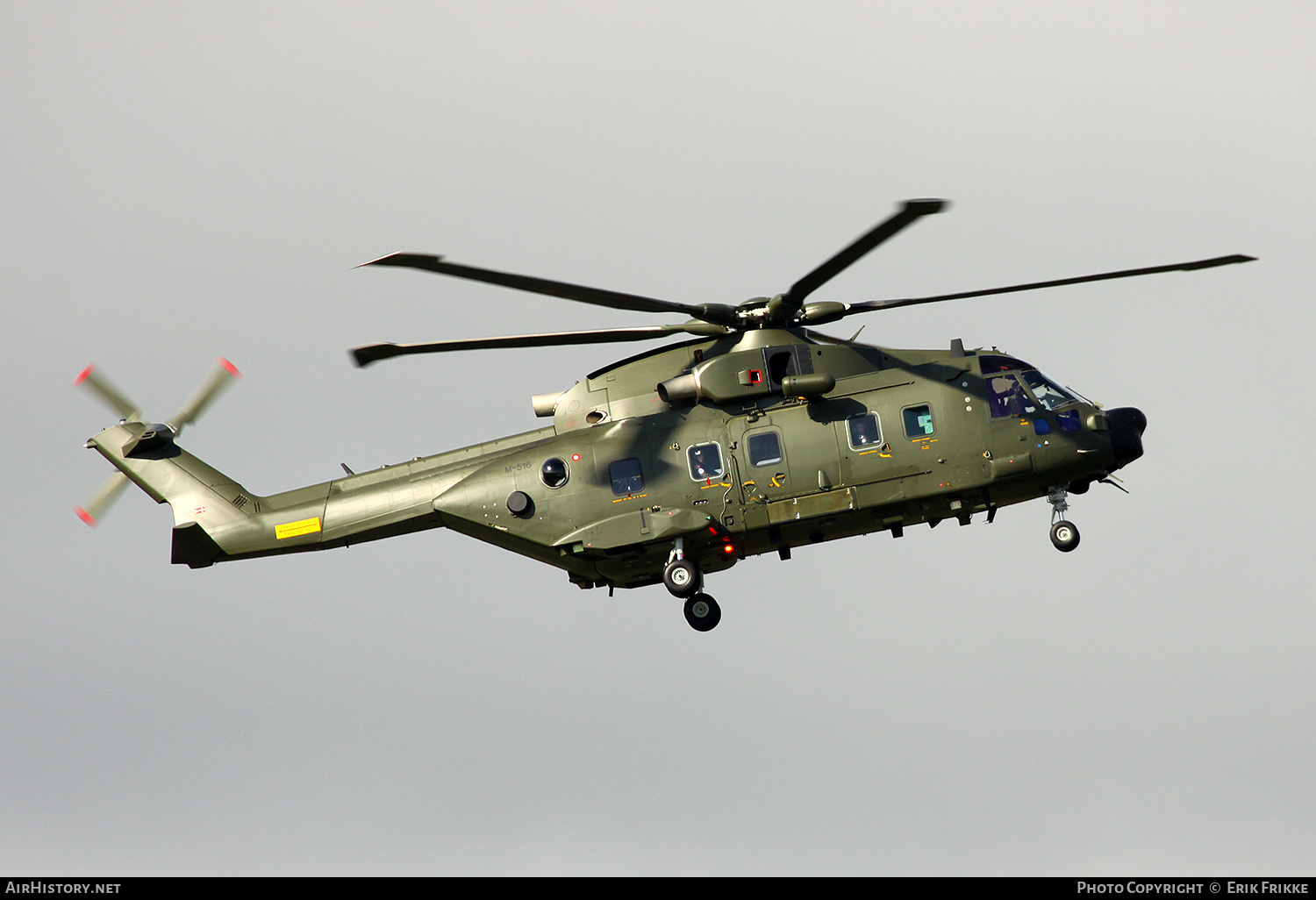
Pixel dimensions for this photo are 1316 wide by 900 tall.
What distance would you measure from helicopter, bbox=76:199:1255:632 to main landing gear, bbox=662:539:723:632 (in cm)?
3

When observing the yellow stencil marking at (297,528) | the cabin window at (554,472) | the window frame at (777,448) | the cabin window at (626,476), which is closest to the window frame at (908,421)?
the window frame at (777,448)

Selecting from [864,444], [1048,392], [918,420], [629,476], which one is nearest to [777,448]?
[864,444]

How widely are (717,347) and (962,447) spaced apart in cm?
504

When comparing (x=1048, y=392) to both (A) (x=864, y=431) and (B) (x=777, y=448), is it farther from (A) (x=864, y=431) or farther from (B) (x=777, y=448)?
(B) (x=777, y=448)

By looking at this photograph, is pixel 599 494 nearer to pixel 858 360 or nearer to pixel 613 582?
pixel 613 582

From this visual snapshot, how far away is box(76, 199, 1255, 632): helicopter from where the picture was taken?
2588 centimetres

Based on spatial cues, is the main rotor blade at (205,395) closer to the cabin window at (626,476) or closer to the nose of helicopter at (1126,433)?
the cabin window at (626,476)

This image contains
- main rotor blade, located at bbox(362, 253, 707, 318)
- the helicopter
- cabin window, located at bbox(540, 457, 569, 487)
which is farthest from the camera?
cabin window, located at bbox(540, 457, 569, 487)

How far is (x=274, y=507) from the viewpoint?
28.0 metres

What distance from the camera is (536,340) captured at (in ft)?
79.6

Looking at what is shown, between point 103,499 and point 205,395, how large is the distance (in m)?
3.05

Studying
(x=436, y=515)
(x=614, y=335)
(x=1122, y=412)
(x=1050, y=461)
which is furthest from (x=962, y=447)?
(x=436, y=515)

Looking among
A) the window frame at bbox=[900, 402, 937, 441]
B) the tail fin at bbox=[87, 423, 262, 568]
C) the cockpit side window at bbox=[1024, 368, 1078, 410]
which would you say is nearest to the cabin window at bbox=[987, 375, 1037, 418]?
the cockpit side window at bbox=[1024, 368, 1078, 410]

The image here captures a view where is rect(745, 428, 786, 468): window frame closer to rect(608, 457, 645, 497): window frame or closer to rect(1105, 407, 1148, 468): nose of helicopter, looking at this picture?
rect(608, 457, 645, 497): window frame
